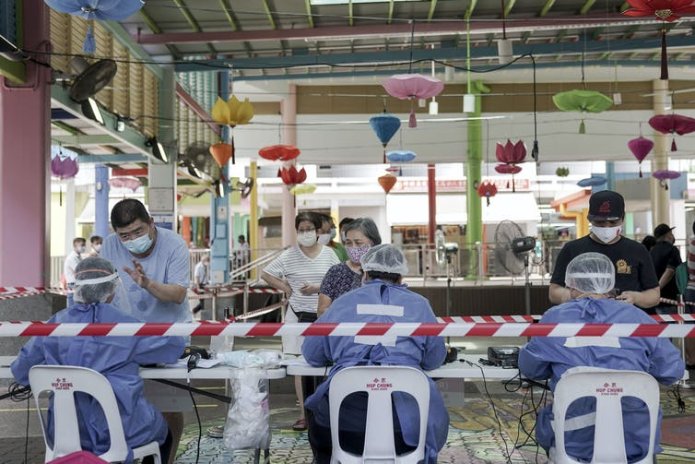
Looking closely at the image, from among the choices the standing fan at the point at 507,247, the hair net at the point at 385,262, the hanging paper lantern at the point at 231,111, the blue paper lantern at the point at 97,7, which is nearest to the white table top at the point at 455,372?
the hair net at the point at 385,262

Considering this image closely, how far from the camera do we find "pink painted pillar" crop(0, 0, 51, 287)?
359 inches

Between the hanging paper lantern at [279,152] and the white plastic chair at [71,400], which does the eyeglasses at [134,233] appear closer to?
the white plastic chair at [71,400]

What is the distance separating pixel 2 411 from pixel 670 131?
36.1 feet

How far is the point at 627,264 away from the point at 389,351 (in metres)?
2.08

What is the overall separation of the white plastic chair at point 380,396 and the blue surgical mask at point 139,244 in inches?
68.2

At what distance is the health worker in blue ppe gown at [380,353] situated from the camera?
3389mm

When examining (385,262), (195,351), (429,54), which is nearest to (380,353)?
(385,262)

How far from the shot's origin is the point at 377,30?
13.7 metres

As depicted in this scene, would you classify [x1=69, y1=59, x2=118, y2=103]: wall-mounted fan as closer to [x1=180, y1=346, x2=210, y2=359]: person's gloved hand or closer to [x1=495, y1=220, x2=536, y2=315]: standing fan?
[x1=180, y1=346, x2=210, y2=359]: person's gloved hand

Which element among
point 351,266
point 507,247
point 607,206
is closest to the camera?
point 607,206

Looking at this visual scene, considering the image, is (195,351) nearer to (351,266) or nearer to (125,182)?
(351,266)

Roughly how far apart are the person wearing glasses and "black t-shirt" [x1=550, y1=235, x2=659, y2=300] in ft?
6.09

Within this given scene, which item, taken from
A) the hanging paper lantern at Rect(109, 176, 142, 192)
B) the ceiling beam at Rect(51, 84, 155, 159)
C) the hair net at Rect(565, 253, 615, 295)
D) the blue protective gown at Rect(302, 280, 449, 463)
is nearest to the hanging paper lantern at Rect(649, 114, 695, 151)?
the ceiling beam at Rect(51, 84, 155, 159)

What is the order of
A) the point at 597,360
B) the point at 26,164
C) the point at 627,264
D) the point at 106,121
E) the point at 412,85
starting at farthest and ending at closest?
the point at 106,121 → the point at 412,85 → the point at 26,164 → the point at 627,264 → the point at 597,360
